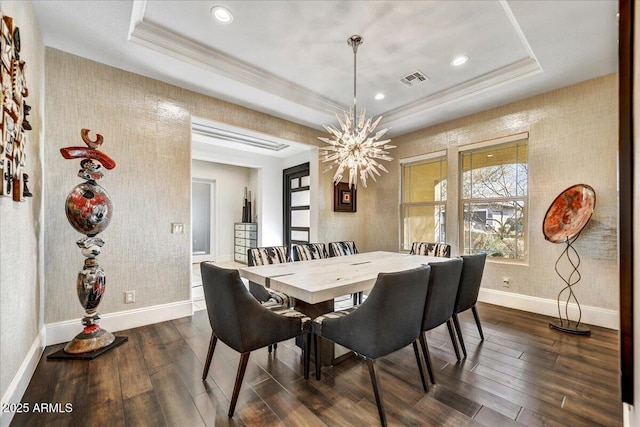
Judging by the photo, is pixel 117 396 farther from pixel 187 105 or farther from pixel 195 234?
pixel 195 234

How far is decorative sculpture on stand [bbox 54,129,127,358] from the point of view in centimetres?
229

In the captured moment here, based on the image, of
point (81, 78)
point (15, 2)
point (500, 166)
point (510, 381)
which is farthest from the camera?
point (500, 166)

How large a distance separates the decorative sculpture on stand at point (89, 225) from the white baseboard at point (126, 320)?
1.02ft

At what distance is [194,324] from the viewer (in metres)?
3.09

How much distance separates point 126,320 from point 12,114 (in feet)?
7.09

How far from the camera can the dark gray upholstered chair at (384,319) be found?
1596mm

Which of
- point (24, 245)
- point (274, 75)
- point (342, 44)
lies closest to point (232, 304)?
point (24, 245)

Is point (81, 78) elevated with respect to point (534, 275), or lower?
elevated

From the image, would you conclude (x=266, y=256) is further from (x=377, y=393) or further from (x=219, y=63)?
(x=219, y=63)

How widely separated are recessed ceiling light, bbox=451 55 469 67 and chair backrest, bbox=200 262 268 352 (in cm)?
308

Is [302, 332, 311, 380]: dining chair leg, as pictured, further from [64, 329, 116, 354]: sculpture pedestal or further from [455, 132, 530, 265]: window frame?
[455, 132, 530, 265]: window frame

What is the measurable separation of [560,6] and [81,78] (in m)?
4.24

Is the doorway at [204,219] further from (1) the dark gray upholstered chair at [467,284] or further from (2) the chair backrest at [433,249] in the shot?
(1) the dark gray upholstered chair at [467,284]

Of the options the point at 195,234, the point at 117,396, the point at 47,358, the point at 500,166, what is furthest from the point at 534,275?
the point at 195,234
